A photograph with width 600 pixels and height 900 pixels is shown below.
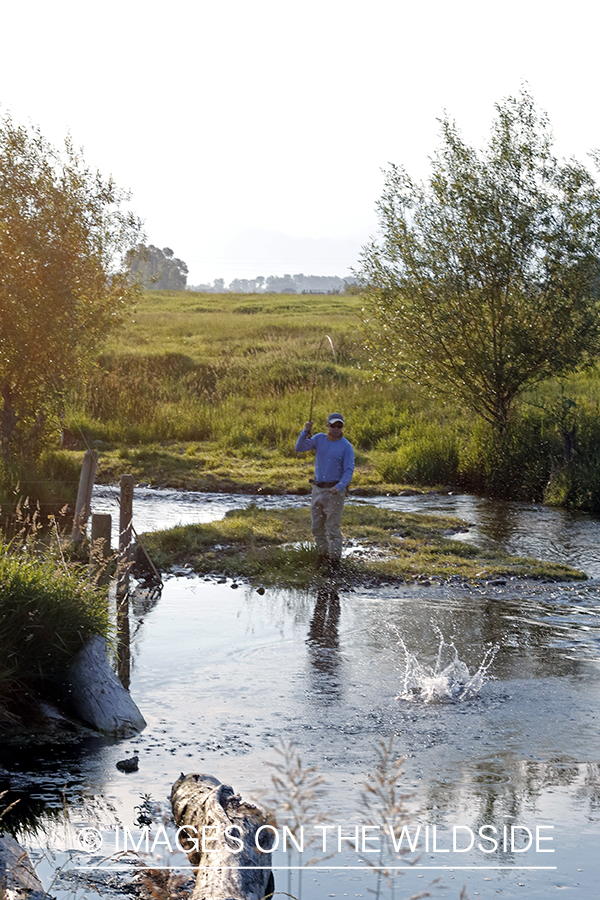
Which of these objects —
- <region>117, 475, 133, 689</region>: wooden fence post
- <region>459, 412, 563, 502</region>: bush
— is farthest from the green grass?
<region>117, 475, 133, 689</region>: wooden fence post

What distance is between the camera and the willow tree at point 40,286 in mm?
19844

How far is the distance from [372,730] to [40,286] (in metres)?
14.2

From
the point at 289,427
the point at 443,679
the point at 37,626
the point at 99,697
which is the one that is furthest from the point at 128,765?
the point at 289,427

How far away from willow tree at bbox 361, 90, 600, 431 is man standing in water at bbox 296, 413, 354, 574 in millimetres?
10897

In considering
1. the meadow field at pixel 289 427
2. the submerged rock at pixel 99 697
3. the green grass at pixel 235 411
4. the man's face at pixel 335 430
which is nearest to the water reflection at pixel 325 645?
the submerged rock at pixel 99 697

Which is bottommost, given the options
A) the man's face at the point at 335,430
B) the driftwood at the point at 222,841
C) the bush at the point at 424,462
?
the driftwood at the point at 222,841

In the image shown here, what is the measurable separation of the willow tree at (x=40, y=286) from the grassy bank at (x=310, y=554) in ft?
17.3

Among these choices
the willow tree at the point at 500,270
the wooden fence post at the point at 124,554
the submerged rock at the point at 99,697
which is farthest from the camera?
the willow tree at the point at 500,270

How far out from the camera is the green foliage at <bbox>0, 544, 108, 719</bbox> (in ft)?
27.4

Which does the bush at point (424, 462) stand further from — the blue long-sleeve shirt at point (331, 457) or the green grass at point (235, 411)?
the blue long-sleeve shirt at point (331, 457)

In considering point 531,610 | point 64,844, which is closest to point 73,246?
point 531,610

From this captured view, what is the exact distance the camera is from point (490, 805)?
6.91 meters

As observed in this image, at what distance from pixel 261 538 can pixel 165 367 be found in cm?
2142

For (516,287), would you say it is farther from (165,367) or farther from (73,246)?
(165,367)
